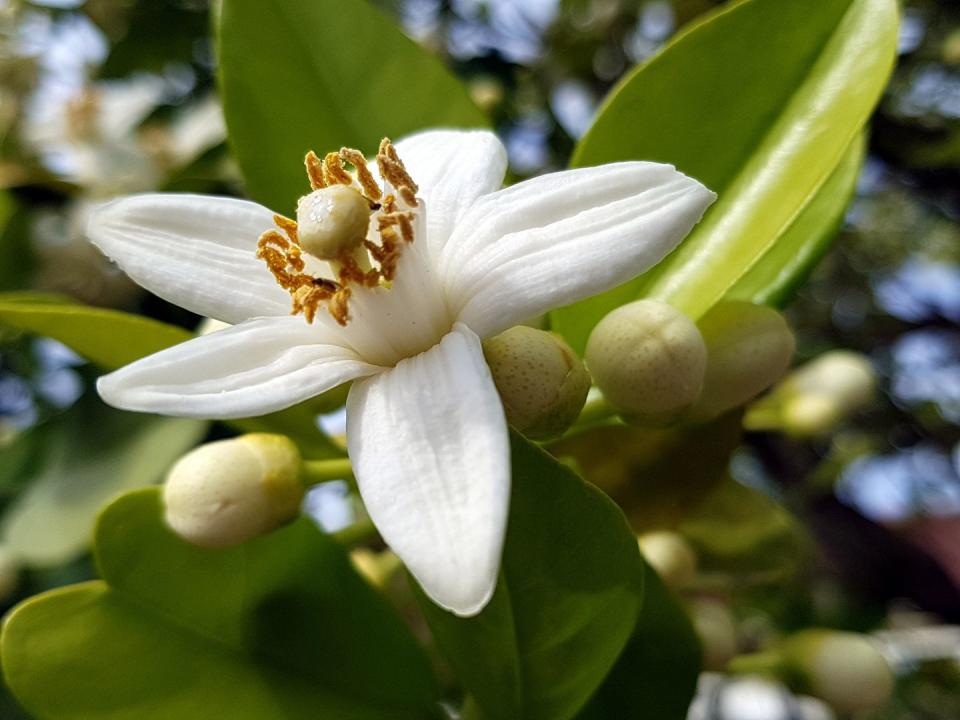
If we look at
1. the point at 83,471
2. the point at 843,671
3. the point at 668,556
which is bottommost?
the point at 843,671

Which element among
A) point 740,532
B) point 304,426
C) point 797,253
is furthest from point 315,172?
point 740,532

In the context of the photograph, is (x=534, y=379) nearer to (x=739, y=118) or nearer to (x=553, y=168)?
(x=739, y=118)

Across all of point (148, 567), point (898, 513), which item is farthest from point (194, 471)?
point (898, 513)

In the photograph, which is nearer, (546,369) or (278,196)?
(546,369)

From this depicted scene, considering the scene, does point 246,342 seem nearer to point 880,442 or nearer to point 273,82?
point 273,82

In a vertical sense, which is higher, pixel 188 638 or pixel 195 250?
pixel 195 250

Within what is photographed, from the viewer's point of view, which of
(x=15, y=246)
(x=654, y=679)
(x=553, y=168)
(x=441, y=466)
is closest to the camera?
(x=441, y=466)

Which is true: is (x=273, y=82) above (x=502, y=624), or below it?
above
